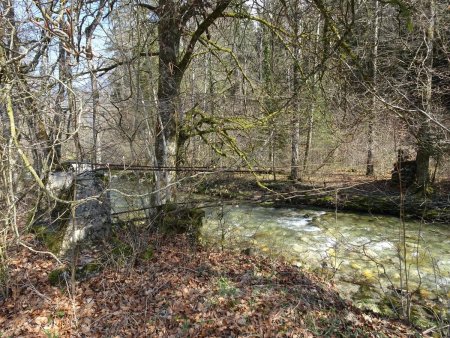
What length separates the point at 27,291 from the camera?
4621mm

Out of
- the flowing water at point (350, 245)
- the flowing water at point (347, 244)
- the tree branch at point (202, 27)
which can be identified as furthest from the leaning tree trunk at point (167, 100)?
the flowing water at point (350, 245)

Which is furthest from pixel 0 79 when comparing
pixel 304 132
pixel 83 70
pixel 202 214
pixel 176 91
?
pixel 304 132

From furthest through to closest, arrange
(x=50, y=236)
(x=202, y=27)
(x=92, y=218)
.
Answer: (x=202, y=27)
(x=92, y=218)
(x=50, y=236)

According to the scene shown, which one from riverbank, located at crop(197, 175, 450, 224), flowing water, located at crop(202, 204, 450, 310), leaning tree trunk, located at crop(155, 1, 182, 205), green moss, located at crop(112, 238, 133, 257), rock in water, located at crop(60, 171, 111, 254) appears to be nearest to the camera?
green moss, located at crop(112, 238, 133, 257)

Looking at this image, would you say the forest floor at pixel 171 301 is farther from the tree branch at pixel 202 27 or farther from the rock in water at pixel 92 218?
the tree branch at pixel 202 27

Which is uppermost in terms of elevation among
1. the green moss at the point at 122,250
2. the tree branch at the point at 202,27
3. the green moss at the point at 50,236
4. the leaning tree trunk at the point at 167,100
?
the tree branch at the point at 202,27

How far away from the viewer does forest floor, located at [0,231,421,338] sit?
3.98 meters

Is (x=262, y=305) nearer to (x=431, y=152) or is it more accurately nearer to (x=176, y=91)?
(x=176, y=91)

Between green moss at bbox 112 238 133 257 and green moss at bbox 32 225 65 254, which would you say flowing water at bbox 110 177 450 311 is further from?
green moss at bbox 32 225 65 254

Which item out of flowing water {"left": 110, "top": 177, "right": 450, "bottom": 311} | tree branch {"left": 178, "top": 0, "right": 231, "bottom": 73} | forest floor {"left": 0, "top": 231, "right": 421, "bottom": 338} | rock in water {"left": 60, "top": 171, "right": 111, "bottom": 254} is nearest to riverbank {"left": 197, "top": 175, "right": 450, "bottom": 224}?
flowing water {"left": 110, "top": 177, "right": 450, "bottom": 311}

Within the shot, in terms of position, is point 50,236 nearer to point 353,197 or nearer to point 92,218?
point 92,218

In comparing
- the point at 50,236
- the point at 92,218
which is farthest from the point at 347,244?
the point at 50,236

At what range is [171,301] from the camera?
446 centimetres

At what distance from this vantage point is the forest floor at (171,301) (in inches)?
157
